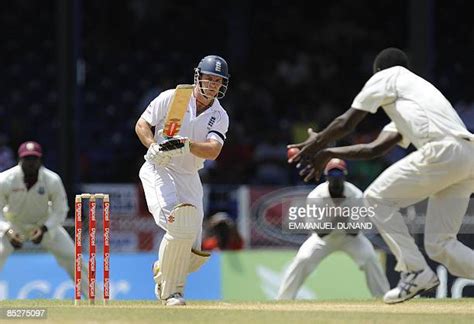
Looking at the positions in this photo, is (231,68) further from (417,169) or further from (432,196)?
→ (417,169)

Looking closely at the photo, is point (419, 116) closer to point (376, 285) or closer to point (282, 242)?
point (376, 285)

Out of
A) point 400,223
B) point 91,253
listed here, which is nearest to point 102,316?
point 91,253

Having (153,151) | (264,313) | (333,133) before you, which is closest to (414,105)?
(333,133)

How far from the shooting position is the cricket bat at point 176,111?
9812 mm

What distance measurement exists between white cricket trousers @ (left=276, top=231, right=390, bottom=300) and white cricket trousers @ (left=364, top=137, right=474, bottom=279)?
17.1ft

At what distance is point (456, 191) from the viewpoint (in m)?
8.99

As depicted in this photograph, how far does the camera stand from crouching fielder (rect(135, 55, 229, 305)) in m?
9.56

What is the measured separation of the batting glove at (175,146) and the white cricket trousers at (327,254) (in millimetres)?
4943

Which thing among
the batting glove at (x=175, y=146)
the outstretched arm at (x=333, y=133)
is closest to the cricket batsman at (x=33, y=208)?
the batting glove at (x=175, y=146)

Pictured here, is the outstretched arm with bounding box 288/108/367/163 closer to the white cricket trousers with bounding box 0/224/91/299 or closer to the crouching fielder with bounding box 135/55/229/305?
the crouching fielder with bounding box 135/55/229/305

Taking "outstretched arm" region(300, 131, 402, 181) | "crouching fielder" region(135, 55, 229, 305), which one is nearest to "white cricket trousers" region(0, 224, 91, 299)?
"crouching fielder" region(135, 55, 229, 305)

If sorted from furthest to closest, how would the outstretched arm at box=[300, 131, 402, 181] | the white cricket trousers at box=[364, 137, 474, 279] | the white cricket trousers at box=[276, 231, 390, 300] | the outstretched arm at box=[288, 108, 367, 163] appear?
the white cricket trousers at box=[276, 231, 390, 300], the outstretched arm at box=[300, 131, 402, 181], the outstretched arm at box=[288, 108, 367, 163], the white cricket trousers at box=[364, 137, 474, 279]

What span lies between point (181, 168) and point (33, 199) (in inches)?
177

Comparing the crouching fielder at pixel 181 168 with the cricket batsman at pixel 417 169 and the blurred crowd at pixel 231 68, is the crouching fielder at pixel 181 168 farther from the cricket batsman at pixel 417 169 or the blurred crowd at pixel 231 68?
the blurred crowd at pixel 231 68
